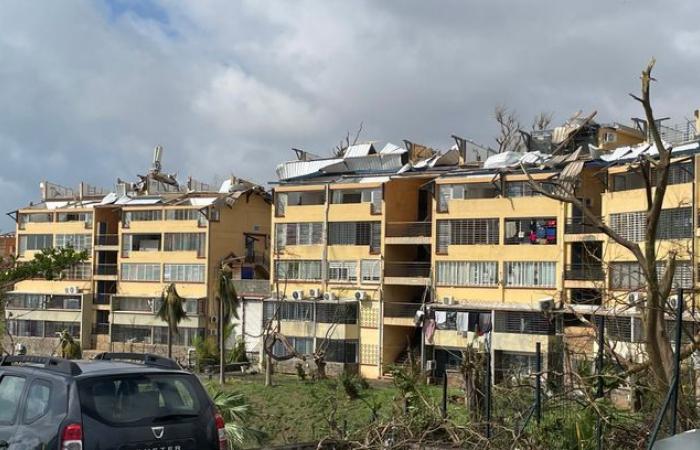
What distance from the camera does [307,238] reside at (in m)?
47.2

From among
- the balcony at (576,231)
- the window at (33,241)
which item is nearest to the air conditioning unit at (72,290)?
the window at (33,241)

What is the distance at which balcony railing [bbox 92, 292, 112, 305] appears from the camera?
183 ft

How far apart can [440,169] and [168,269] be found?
18.6 metres

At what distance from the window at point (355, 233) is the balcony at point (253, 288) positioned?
16.9 ft

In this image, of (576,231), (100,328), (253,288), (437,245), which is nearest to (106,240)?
(100,328)

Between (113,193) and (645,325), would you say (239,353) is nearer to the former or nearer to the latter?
(113,193)

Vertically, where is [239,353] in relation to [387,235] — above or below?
below

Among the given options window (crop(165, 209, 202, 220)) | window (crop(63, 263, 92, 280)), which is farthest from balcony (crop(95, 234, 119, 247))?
window (crop(165, 209, 202, 220))

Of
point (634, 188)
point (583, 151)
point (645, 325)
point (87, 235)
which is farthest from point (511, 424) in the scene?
point (87, 235)

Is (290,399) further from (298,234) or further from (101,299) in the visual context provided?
(101,299)

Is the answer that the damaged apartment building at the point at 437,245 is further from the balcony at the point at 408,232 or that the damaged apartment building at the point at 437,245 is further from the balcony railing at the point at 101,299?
the balcony railing at the point at 101,299

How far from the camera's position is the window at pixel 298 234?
154ft

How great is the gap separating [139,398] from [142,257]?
161ft

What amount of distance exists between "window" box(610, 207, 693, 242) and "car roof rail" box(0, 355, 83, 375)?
26.9 m
